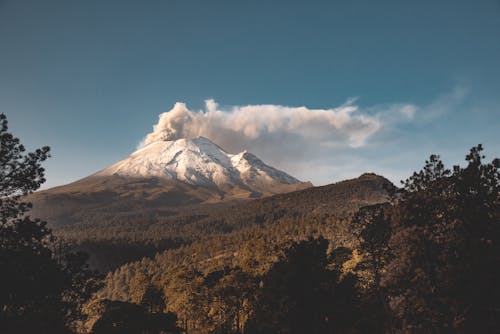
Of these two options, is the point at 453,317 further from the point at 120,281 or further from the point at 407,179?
the point at 120,281

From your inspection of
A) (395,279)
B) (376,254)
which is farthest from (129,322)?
(376,254)

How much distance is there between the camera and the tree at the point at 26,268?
1756 centimetres

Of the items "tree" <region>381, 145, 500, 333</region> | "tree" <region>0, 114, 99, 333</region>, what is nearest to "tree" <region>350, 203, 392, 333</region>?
"tree" <region>381, 145, 500, 333</region>

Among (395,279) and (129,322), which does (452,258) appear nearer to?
(395,279)

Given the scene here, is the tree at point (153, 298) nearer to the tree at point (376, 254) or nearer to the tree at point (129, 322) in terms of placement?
the tree at point (129, 322)

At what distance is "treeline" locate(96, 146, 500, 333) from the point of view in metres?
17.8

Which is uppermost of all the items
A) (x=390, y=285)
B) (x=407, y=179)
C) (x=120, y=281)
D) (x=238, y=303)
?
(x=407, y=179)

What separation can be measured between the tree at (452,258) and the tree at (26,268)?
49.6ft

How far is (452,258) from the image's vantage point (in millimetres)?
18031

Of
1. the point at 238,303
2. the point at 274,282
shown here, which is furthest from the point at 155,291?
the point at 274,282

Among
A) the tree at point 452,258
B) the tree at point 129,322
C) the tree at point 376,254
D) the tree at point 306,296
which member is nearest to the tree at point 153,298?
the tree at point 129,322

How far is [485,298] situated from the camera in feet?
58.6

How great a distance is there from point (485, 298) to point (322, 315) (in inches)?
478

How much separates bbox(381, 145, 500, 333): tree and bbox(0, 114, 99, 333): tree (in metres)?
15.1
